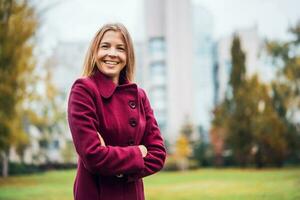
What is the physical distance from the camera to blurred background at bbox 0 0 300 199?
737 centimetres

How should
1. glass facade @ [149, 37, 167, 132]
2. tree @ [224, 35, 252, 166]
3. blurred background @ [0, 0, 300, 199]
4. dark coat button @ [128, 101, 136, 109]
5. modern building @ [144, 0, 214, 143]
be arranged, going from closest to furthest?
1. dark coat button @ [128, 101, 136, 109]
2. blurred background @ [0, 0, 300, 199]
3. tree @ [224, 35, 252, 166]
4. modern building @ [144, 0, 214, 143]
5. glass facade @ [149, 37, 167, 132]

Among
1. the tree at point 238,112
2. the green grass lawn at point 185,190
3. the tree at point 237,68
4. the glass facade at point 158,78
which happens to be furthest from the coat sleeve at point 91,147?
the glass facade at point 158,78

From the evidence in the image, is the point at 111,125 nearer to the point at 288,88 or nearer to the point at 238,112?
the point at 288,88

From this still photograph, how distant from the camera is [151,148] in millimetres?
1114

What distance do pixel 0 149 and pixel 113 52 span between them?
6587mm

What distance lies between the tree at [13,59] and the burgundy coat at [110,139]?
5.99 m

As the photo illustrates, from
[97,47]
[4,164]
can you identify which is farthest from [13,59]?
[97,47]

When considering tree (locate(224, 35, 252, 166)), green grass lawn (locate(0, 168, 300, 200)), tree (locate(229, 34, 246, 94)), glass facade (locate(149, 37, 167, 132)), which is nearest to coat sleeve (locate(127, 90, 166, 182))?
green grass lawn (locate(0, 168, 300, 200))

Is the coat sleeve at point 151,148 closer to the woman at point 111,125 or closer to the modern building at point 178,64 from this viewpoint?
the woman at point 111,125

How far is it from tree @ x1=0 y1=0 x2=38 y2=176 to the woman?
5.96 m

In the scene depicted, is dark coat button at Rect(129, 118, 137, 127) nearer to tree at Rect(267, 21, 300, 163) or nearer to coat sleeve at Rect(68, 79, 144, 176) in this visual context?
coat sleeve at Rect(68, 79, 144, 176)

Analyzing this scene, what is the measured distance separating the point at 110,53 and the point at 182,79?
37.8 ft

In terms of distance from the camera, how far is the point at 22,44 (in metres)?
7.05

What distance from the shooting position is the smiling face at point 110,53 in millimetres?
1107
